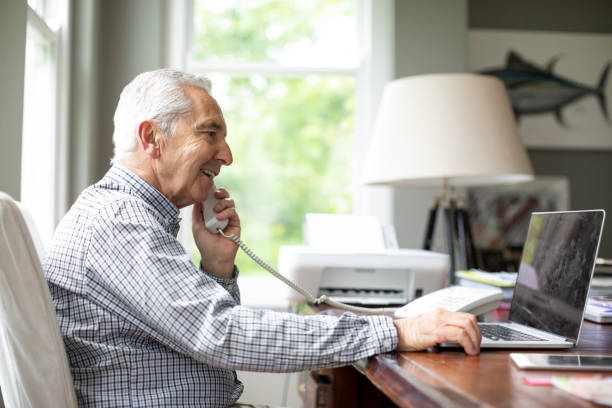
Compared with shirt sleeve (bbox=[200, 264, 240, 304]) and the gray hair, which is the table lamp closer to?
shirt sleeve (bbox=[200, 264, 240, 304])

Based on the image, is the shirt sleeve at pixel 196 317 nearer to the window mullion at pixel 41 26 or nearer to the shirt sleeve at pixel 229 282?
the shirt sleeve at pixel 229 282

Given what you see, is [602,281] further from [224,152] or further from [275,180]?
[275,180]

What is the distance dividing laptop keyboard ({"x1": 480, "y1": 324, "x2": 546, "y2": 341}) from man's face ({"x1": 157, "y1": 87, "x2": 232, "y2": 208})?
2.19ft

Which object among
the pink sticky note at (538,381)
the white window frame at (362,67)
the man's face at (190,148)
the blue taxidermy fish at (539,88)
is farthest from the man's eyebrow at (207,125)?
the blue taxidermy fish at (539,88)

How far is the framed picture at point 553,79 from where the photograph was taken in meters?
3.21

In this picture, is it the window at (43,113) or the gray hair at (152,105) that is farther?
the window at (43,113)

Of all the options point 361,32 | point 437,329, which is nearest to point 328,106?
point 361,32

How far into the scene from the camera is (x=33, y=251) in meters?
1.00

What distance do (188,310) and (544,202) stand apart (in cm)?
266

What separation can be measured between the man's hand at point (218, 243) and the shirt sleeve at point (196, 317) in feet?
1.46

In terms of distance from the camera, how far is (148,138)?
49.8 inches

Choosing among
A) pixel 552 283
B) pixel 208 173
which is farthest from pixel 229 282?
pixel 552 283

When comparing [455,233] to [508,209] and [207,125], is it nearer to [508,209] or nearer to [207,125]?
[508,209]

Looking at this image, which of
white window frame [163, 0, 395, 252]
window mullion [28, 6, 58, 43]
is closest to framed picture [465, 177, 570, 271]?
white window frame [163, 0, 395, 252]
